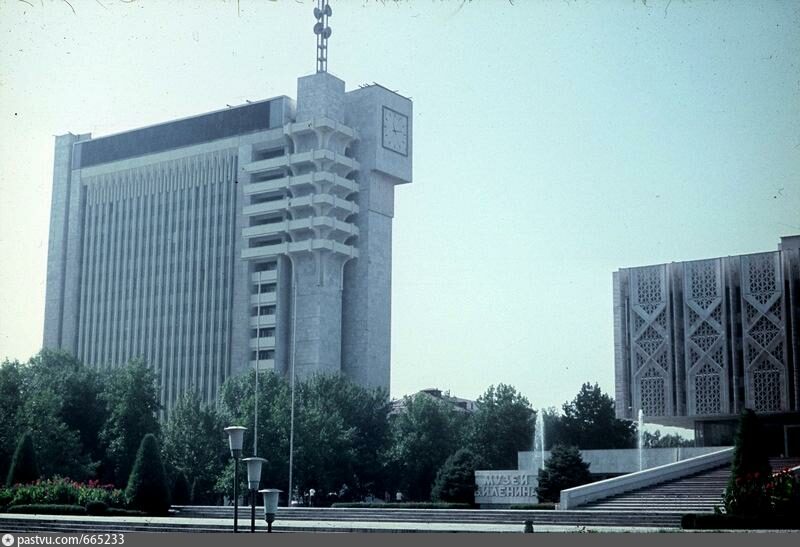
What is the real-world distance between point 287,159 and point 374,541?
81.7m

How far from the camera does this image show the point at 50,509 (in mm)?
42938

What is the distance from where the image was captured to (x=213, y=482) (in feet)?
212

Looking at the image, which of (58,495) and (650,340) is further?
(650,340)

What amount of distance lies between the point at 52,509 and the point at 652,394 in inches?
1382

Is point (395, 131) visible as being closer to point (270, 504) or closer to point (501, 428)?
point (501, 428)

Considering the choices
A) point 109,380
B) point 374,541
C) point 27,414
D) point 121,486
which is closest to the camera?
point 374,541

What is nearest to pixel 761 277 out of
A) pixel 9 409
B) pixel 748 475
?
pixel 748 475

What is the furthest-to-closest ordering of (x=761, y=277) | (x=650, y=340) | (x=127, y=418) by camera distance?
(x=127, y=418) < (x=650, y=340) < (x=761, y=277)

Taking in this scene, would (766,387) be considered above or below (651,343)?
below

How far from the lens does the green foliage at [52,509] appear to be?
140 ft

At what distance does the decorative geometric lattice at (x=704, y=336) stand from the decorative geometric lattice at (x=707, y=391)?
1142 mm

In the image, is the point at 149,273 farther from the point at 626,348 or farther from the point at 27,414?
the point at 626,348

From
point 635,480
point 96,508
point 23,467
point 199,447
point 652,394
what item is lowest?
point 96,508

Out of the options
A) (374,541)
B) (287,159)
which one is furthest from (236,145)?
(374,541)
